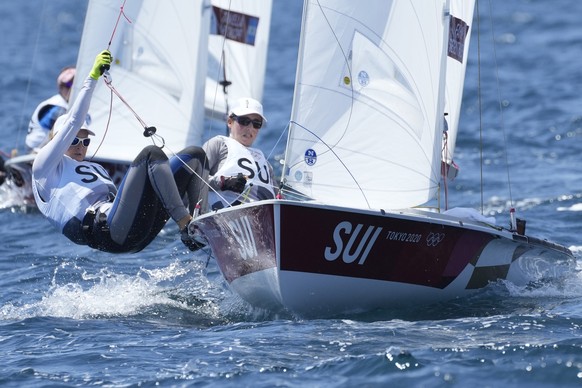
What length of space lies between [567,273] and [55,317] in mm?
3286

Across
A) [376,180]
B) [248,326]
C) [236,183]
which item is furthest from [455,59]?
[248,326]

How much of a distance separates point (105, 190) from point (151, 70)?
446 cm

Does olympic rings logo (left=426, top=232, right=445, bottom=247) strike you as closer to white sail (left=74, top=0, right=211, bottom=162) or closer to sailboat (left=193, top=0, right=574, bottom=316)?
sailboat (left=193, top=0, right=574, bottom=316)

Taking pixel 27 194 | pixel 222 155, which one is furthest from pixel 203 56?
pixel 222 155

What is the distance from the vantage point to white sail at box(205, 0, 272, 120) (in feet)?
40.0

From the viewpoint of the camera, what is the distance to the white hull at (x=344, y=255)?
6652mm

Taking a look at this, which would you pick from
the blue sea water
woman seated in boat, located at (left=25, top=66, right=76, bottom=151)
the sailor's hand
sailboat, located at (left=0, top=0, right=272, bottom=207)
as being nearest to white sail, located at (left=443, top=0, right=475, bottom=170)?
the blue sea water

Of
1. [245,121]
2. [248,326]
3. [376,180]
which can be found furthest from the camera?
[245,121]

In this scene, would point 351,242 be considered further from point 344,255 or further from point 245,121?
point 245,121

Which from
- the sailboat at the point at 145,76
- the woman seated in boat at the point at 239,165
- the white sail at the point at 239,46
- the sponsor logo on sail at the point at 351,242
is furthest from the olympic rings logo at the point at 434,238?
the white sail at the point at 239,46

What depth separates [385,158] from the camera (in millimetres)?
7449

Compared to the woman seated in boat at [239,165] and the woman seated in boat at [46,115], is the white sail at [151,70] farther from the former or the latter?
the woman seated in boat at [239,165]

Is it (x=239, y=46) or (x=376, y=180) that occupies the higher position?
(x=239, y=46)

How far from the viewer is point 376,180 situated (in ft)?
24.4
